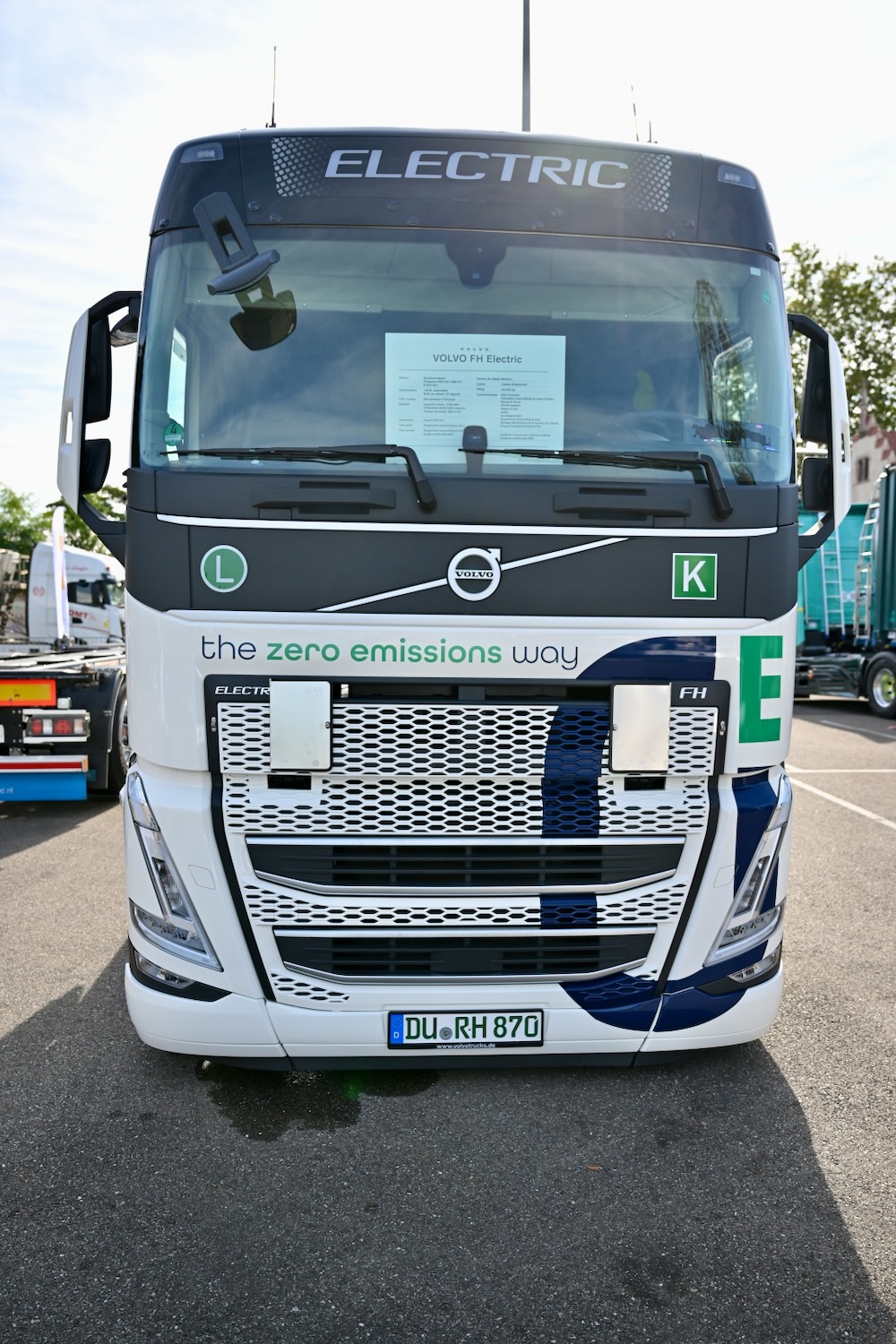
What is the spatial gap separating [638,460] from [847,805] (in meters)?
6.26

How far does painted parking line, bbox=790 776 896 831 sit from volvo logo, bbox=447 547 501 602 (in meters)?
4.76

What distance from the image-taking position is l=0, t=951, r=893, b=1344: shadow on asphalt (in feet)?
7.72

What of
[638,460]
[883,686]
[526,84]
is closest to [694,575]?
[638,460]

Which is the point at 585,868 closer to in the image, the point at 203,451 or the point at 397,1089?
the point at 397,1089

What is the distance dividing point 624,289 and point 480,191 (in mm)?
566

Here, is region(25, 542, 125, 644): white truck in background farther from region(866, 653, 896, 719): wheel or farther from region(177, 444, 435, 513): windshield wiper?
region(177, 444, 435, 513): windshield wiper

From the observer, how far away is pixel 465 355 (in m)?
3.31

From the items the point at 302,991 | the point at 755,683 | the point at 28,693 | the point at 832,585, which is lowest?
the point at 302,991

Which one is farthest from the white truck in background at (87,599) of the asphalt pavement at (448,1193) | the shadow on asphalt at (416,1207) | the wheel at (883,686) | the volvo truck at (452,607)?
the volvo truck at (452,607)

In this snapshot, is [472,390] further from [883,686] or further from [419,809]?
[883,686]

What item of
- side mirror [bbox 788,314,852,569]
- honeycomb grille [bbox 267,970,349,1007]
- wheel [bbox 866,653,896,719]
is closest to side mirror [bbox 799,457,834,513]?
side mirror [bbox 788,314,852,569]

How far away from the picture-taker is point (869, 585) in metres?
15.8

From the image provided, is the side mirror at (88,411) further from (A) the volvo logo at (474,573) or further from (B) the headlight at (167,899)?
A: (A) the volvo logo at (474,573)

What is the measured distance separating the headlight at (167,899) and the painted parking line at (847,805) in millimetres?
5073
